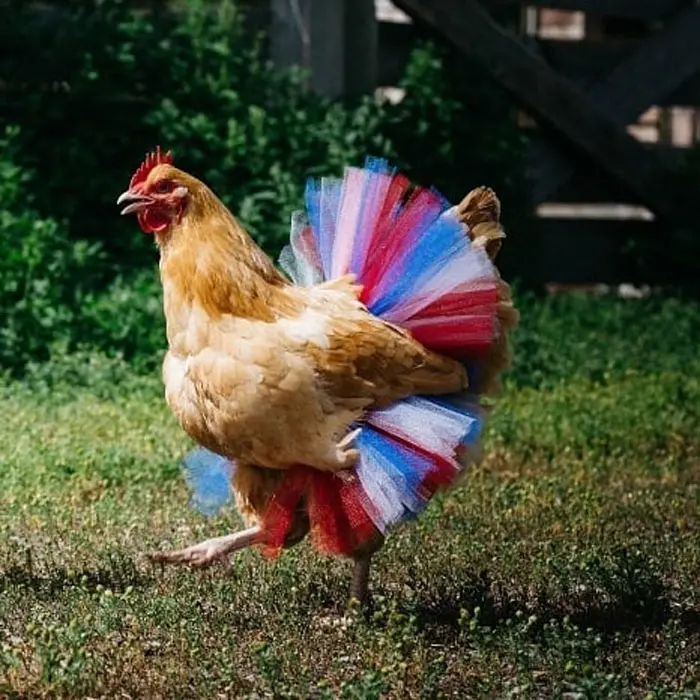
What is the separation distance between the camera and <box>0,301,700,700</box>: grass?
4617mm

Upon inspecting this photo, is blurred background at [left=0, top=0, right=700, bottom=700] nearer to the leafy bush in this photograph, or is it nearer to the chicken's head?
the leafy bush

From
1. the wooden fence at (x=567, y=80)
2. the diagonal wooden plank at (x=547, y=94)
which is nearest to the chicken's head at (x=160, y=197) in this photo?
the wooden fence at (x=567, y=80)

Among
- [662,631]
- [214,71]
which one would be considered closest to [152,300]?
[214,71]

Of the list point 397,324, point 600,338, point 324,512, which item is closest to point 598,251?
point 600,338

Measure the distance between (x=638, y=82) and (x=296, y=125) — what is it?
9.72ft

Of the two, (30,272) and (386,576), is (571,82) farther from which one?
(386,576)

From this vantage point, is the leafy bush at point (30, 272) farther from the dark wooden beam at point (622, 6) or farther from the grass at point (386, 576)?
the dark wooden beam at point (622, 6)

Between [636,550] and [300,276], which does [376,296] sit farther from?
[636,550]

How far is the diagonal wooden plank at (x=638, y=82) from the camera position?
12.8 metres

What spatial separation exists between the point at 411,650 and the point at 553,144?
333 inches

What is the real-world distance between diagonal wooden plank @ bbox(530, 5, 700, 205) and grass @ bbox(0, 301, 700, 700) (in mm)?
3896

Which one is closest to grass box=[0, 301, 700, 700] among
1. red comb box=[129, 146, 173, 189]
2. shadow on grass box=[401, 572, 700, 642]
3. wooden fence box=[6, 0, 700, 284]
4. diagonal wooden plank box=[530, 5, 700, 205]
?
shadow on grass box=[401, 572, 700, 642]

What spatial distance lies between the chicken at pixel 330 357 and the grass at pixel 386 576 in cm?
34

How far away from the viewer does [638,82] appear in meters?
12.9
